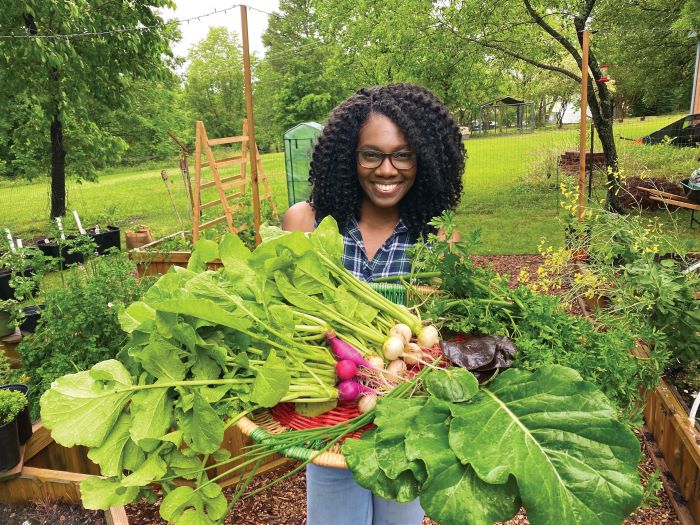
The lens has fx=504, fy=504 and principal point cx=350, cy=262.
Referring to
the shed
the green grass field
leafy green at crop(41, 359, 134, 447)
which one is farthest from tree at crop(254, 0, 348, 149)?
leafy green at crop(41, 359, 134, 447)

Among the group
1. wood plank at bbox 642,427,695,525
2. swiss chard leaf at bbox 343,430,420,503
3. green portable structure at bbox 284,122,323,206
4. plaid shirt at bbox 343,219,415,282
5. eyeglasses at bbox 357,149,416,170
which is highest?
green portable structure at bbox 284,122,323,206

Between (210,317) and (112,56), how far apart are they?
25.6 ft

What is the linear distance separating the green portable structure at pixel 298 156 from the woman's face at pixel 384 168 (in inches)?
224

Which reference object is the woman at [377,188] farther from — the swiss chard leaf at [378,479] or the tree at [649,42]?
the tree at [649,42]

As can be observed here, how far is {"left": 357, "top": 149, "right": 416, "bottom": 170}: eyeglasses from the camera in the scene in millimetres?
1930

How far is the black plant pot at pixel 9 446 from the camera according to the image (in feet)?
6.95

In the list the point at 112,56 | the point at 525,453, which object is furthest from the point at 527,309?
the point at 112,56

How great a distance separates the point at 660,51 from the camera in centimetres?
1188

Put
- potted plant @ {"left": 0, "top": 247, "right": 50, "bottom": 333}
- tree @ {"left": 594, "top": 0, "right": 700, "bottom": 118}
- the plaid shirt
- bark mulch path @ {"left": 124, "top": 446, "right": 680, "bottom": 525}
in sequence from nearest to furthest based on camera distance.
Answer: the plaid shirt
bark mulch path @ {"left": 124, "top": 446, "right": 680, "bottom": 525}
potted plant @ {"left": 0, "top": 247, "right": 50, "bottom": 333}
tree @ {"left": 594, "top": 0, "right": 700, "bottom": 118}

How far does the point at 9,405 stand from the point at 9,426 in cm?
9

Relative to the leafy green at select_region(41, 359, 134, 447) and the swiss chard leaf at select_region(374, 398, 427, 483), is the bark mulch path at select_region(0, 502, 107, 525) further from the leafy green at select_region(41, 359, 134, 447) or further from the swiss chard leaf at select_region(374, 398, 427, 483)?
the swiss chard leaf at select_region(374, 398, 427, 483)

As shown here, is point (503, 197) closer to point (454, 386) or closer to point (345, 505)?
point (345, 505)

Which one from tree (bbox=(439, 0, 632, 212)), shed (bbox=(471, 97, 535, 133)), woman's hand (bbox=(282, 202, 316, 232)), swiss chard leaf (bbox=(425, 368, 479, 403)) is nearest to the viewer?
swiss chard leaf (bbox=(425, 368, 479, 403))

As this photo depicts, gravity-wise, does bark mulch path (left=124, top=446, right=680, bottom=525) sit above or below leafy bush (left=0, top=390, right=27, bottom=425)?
below
